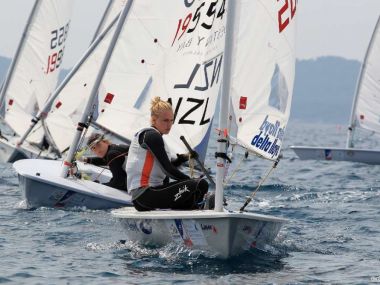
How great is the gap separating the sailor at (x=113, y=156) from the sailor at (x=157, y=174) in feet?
8.51

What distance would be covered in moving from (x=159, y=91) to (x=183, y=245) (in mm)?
3566

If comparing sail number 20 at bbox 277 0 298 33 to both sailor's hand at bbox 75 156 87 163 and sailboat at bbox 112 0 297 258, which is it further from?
sailor's hand at bbox 75 156 87 163

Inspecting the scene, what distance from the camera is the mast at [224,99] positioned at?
8.55 metres

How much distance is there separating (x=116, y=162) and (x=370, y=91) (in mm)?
15211

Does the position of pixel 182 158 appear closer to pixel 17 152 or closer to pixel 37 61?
pixel 17 152

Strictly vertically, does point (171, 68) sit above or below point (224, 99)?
above

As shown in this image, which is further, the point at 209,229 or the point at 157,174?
the point at 157,174

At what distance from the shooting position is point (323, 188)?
17516 millimetres

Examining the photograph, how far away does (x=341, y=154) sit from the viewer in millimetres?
24391

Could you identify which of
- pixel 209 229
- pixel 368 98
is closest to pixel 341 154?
pixel 368 98

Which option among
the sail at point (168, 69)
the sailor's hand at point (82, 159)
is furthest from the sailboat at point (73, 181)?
the sail at point (168, 69)

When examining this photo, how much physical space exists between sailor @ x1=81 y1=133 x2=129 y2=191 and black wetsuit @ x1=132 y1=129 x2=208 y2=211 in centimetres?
268

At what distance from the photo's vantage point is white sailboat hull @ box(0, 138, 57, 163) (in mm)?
18547

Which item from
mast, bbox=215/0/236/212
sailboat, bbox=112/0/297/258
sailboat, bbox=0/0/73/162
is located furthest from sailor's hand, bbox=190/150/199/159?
sailboat, bbox=0/0/73/162
